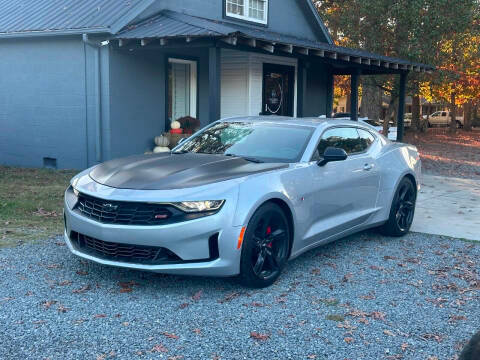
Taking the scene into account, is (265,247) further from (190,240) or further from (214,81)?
(214,81)

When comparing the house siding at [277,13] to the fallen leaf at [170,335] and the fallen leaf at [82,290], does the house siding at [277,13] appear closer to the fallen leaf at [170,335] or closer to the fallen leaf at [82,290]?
the fallen leaf at [82,290]

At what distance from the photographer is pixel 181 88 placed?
13914 mm

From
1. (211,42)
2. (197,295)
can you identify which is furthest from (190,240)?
(211,42)

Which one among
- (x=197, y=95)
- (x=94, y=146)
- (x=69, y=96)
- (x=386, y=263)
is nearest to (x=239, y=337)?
(x=386, y=263)

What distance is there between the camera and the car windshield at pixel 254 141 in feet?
19.7

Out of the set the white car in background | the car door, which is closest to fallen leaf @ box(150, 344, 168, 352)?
the car door

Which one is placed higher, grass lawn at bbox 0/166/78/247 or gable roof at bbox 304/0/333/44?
gable roof at bbox 304/0/333/44

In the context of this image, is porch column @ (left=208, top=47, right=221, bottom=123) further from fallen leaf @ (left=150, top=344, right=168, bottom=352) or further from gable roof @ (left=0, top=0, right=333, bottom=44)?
fallen leaf @ (left=150, top=344, right=168, bottom=352)

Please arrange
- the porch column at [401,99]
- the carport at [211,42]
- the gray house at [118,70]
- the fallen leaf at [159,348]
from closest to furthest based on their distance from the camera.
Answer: the fallen leaf at [159,348], the carport at [211,42], the gray house at [118,70], the porch column at [401,99]

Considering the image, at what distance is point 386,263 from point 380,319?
5.75 feet

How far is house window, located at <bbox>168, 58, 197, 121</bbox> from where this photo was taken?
13.6 metres

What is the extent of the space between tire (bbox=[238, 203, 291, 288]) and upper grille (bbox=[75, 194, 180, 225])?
65 centimetres

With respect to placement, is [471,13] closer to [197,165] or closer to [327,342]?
[197,165]

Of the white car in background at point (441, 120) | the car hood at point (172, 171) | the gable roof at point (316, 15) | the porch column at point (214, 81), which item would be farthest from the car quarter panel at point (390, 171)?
the white car in background at point (441, 120)
